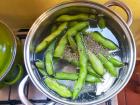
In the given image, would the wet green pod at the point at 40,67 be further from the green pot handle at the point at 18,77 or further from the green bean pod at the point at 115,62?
the green bean pod at the point at 115,62

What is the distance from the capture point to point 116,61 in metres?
0.68

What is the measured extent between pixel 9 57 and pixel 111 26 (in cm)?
27

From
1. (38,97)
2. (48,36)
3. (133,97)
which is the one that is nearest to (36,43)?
(48,36)

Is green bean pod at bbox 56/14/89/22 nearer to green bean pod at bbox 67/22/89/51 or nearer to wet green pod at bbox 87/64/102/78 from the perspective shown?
green bean pod at bbox 67/22/89/51

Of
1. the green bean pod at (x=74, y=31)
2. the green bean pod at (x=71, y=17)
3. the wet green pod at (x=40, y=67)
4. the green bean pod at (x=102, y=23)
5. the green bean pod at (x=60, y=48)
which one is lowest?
the wet green pod at (x=40, y=67)

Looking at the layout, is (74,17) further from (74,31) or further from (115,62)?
(115,62)

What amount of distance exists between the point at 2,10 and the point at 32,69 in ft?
0.88

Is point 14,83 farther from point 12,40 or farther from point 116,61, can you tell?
point 116,61

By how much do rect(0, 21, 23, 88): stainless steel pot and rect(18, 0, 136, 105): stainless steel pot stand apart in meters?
0.03

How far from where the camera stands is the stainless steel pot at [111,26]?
2.06 feet

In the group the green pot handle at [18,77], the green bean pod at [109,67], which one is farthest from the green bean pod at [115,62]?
the green pot handle at [18,77]

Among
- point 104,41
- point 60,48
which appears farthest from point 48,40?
point 104,41

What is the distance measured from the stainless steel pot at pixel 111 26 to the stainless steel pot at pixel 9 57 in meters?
0.03

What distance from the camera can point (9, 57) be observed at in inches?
27.0
